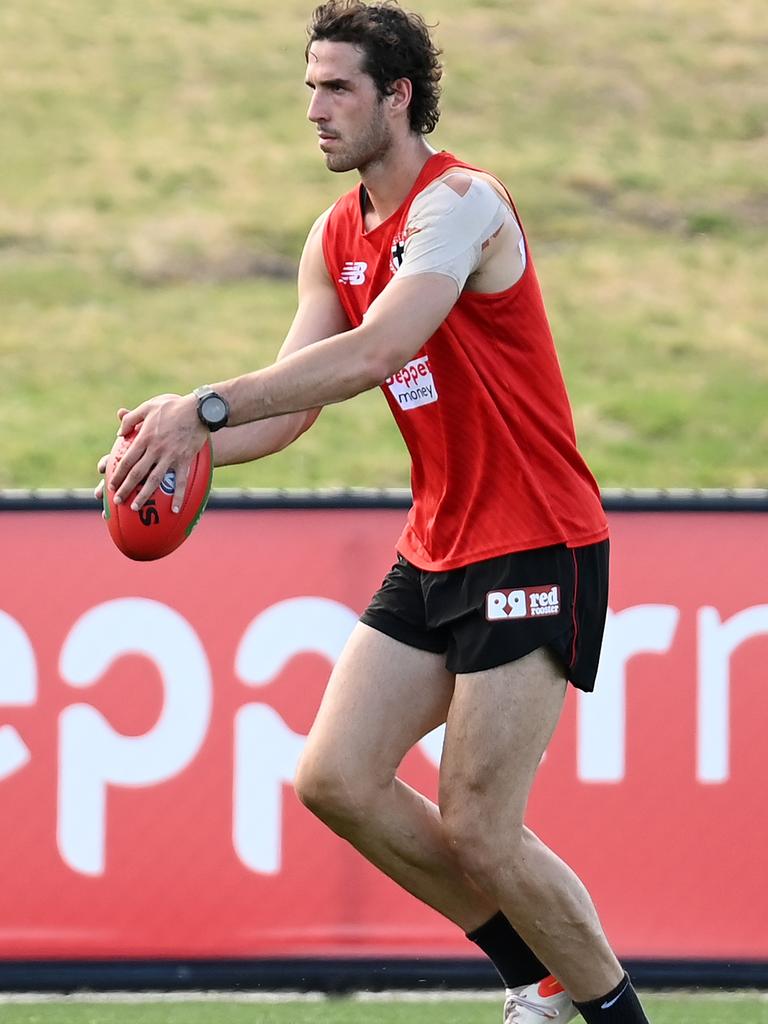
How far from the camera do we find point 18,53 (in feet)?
80.2

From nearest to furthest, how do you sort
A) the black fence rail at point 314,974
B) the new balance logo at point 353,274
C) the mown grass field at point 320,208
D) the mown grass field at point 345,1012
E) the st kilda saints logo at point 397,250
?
the st kilda saints logo at point 397,250
the new balance logo at point 353,274
the mown grass field at point 345,1012
the black fence rail at point 314,974
the mown grass field at point 320,208

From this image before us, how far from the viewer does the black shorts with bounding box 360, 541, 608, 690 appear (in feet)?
12.5

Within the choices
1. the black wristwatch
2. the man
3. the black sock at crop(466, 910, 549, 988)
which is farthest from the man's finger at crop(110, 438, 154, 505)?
the black sock at crop(466, 910, 549, 988)

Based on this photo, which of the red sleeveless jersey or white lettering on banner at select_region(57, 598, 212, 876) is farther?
white lettering on banner at select_region(57, 598, 212, 876)

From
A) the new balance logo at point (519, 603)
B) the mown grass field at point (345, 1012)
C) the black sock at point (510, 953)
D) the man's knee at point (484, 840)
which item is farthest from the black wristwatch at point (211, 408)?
the mown grass field at point (345, 1012)

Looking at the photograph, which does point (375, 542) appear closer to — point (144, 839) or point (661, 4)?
point (144, 839)

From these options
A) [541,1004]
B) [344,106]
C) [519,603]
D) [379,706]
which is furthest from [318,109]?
[541,1004]

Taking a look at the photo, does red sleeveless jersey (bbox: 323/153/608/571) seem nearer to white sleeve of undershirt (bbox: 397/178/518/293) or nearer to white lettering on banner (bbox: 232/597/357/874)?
white sleeve of undershirt (bbox: 397/178/518/293)

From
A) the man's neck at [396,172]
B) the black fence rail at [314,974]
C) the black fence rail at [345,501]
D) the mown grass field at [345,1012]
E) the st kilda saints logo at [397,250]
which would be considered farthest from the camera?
the black fence rail at [345,501]

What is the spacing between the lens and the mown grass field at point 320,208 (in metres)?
13.0

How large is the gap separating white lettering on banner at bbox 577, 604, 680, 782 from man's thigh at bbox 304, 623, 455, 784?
1.27m

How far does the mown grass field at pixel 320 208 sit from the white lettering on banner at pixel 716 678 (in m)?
6.49

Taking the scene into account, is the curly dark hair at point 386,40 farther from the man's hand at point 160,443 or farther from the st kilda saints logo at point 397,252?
the man's hand at point 160,443

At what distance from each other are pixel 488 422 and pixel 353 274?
1.64 feet
